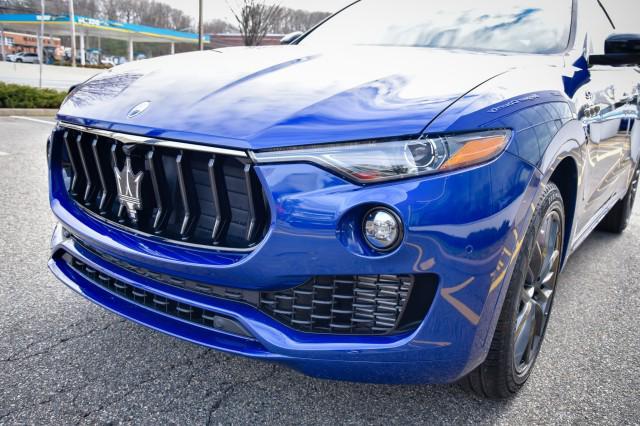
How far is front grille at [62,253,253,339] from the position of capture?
1594 millimetres

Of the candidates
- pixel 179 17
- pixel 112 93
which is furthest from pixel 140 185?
pixel 179 17

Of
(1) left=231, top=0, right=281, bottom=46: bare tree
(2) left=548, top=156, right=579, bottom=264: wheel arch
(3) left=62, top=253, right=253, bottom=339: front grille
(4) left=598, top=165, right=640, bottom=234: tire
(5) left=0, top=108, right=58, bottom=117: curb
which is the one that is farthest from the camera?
(1) left=231, top=0, right=281, bottom=46: bare tree

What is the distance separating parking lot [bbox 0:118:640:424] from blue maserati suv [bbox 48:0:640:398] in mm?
173

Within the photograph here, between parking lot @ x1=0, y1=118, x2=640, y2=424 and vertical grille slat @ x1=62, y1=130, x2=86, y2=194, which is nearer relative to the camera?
parking lot @ x1=0, y1=118, x2=640, y2=424

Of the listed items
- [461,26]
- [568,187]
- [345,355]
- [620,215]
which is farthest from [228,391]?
[620,215]

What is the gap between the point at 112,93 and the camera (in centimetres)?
200

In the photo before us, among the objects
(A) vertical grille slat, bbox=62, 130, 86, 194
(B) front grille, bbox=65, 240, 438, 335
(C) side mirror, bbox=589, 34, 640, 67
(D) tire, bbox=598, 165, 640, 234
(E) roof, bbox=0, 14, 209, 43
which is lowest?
(D) tire, bbox=598, 165, 640, 234

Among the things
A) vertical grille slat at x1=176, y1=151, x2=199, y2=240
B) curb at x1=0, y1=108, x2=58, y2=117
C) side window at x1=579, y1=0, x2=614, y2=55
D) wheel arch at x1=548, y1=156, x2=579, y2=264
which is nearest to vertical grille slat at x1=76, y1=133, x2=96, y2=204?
vertical grille slat at x1=176, y1=151, x2=199, y2=240

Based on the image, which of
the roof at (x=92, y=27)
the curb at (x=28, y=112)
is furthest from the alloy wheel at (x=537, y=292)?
the roof at (x=92, y=27)

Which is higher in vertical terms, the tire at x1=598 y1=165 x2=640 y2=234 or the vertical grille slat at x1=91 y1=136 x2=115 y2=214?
the vertical grille slat at x1=91 y1=136 x2=115 y2=214

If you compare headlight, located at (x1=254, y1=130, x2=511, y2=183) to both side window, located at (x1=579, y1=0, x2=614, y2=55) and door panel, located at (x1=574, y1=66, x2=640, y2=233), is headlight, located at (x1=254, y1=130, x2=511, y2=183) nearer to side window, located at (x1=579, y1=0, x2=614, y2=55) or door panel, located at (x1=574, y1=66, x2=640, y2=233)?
door panel, located at (x1=574, y1=66, x2=640, y2=233)

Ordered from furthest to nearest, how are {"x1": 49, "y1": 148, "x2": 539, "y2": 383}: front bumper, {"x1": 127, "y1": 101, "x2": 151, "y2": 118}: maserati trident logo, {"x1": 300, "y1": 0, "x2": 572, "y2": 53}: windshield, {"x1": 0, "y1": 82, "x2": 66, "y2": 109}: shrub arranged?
1. {"x1": 0, "y1": 82, "x2": 66, "y2": 109}: shrub
2. {"x1": 300, "y1": 0, "x2": 572, "y2": 53}: windshield
3. {"x1": 127, "y1": 101, "x2": 151, "y2": 118}: maserati trident logo
4. {"x1": 49, "y1": 148, "x2": 539, "y2": 383}: front bumper

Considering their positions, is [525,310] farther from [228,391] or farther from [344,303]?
[228,391]

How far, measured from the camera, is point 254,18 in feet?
60.7
